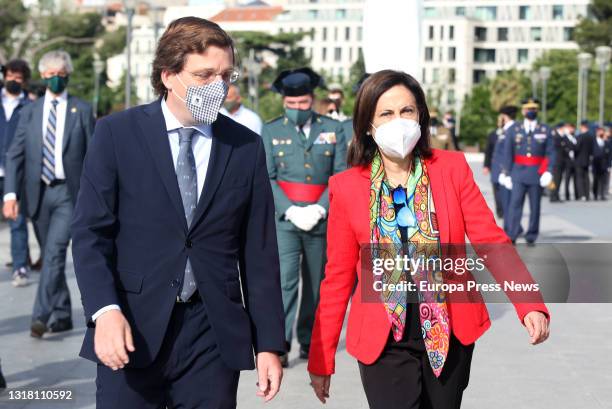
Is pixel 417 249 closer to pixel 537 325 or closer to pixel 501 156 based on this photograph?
pixel 537 325

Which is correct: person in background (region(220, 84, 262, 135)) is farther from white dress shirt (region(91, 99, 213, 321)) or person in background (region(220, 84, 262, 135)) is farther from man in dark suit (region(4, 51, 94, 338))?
white dress shirt (region(91, 99, 213, 321))

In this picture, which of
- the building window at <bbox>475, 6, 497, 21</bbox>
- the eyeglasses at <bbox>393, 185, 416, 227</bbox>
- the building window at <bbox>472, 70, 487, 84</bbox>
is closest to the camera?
the eyeglasses at <bbox>393, 185, 416, 227</bbox>

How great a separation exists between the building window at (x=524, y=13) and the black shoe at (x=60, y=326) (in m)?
158

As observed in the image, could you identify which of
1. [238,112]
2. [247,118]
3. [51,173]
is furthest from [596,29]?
[51,173]

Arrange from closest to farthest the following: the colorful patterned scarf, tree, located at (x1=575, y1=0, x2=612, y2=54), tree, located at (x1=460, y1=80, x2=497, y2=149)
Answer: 1. the colorful patterned scarf
2. tree, located at (x1=575, y1=0, x2=612, y2=54)
3. tree, located at (x1=460, y1=80, x2=497, y2=149)

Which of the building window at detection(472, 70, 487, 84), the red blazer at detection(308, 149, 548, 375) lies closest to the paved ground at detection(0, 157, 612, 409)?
the red blazer at detection(308, 149, 548, 375)

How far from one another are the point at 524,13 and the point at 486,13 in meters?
4.85

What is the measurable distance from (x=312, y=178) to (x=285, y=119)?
447mm

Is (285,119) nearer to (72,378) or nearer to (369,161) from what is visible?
(72,378)

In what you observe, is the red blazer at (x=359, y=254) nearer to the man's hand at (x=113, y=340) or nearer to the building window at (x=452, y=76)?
the man's hand at (x=113, y=340)

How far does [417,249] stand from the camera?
14.6ft

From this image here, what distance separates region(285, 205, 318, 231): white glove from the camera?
8.53m

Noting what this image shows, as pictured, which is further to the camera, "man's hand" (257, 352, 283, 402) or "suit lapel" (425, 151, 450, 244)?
"suit lapel" (425, 151, 450, 244)

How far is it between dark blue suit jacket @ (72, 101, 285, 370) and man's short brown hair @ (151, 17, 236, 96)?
17 centimetres
